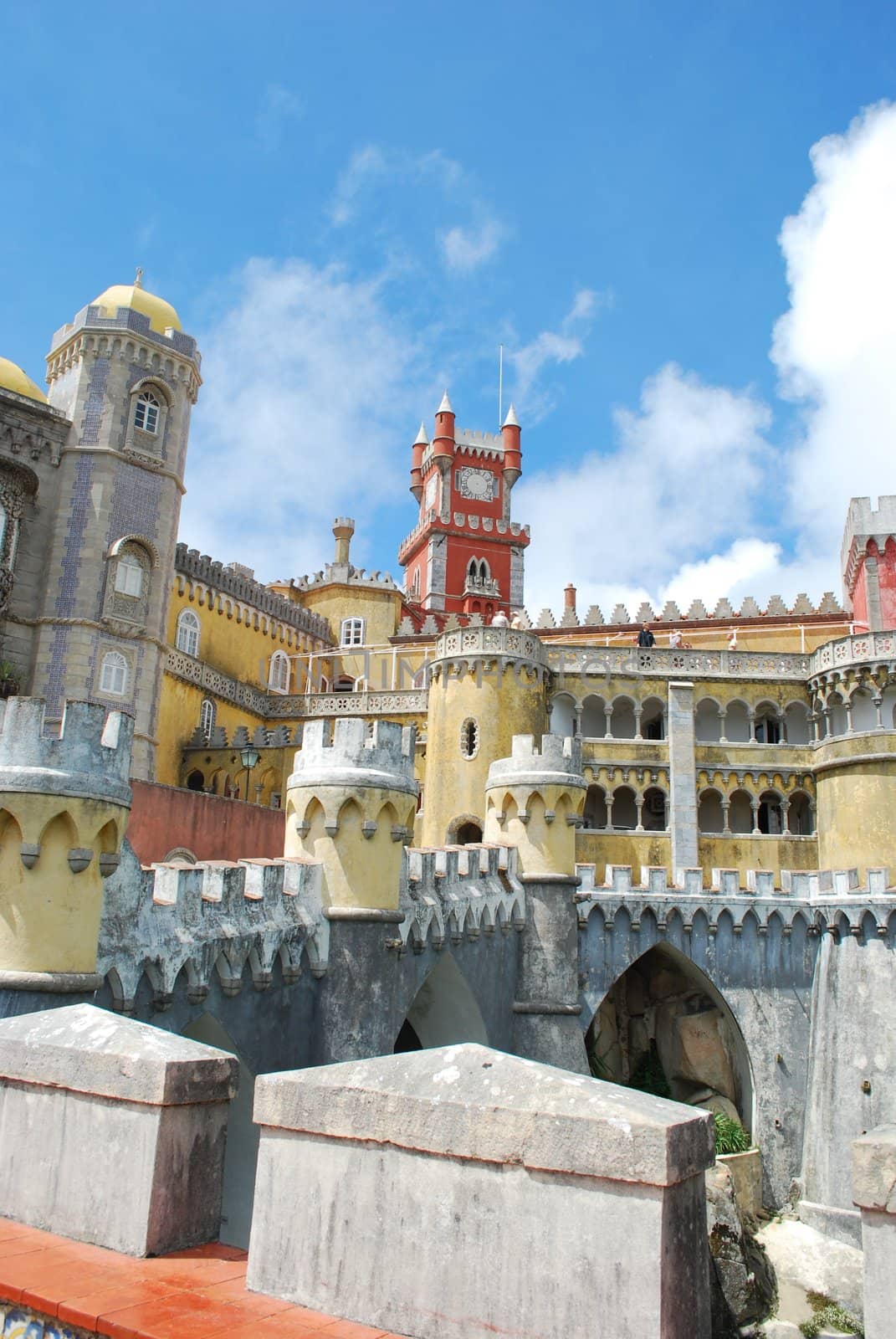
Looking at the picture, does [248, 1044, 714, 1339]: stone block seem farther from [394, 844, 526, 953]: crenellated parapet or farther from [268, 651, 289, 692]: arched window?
[268, 651, 289, 692]: arched window

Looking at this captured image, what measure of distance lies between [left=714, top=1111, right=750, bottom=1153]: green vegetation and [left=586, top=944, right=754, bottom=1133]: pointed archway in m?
0.37

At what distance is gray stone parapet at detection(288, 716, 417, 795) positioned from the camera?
625 inches

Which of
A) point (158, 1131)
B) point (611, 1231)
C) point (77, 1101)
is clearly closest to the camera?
point (611, 1231)

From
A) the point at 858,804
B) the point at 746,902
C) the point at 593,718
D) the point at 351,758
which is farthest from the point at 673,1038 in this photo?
the point at 351,758

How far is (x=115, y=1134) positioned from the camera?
5.88 meters

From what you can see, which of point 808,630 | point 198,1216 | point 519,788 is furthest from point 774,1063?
point 198,1216

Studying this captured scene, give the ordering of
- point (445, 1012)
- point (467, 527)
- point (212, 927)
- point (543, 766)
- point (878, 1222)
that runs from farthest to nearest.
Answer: point (467, 527) < point (543, 766) < point (445, 1012) < point (212, 927) < point (878, 1222)

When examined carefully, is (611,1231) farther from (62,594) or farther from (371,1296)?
(62,594)

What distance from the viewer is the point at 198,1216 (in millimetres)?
5816

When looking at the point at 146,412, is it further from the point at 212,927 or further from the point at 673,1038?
the point at 212,927

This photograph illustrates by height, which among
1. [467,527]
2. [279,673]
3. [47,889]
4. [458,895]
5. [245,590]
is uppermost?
[467,527]

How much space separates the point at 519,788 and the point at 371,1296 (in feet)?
62.9

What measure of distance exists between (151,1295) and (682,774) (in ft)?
108

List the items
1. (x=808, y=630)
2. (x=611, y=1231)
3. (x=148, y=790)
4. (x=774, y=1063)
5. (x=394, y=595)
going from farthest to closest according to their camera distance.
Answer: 1. (x=394, y=595)
2. (x=808, y=630)
3. (x=774, y=1063)
4. (x=148, y=790)
5. (x=611, y=1231)
